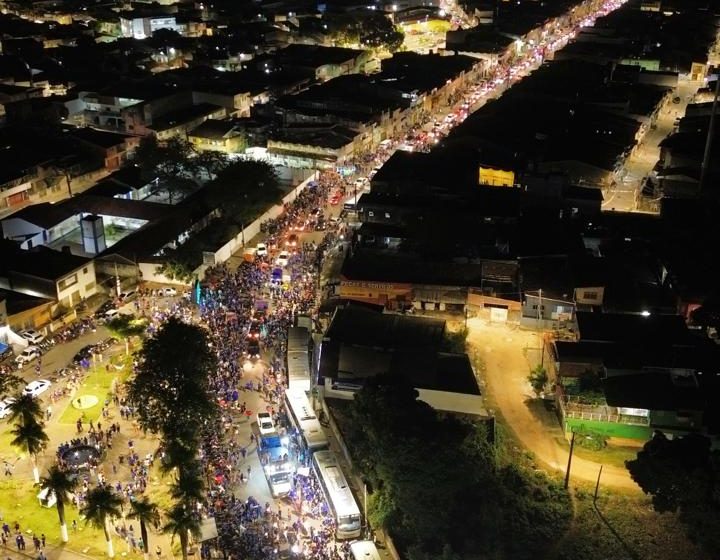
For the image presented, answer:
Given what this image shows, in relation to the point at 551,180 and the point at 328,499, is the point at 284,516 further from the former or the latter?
the point at 551,180

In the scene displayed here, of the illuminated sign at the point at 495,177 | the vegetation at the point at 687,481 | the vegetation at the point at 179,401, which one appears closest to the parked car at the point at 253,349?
the vegetation at the point at 179,401

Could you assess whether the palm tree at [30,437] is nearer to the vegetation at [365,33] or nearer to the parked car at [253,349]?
the parked car at [253,349]

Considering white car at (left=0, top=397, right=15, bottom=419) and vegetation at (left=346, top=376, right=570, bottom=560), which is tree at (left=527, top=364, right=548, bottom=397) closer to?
vegetation at (left=346, top=376, right=570, bottom=560)

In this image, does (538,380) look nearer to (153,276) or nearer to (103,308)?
(153,276)

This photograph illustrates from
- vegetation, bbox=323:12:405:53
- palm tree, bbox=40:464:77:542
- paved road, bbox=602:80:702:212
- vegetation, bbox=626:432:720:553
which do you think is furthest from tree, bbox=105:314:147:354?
vegetation, bbox=323:12:405:53

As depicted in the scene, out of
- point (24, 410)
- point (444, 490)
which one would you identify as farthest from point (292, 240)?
point (444, 490)
